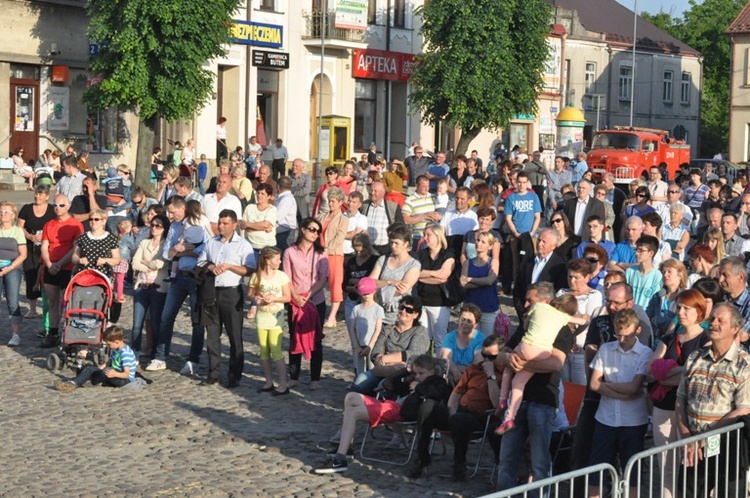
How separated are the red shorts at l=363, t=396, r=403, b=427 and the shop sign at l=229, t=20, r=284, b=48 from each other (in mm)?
33159

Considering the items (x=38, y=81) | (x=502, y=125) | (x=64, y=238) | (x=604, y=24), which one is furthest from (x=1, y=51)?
(x=604, y=24)

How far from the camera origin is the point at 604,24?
72375mm

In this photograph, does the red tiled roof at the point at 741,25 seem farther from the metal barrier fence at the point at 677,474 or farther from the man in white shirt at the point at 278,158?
the metal barrier fence at the point at 677,474

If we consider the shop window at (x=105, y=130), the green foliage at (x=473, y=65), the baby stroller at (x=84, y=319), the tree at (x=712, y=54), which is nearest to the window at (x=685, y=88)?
the tree at (x=712, y=54)

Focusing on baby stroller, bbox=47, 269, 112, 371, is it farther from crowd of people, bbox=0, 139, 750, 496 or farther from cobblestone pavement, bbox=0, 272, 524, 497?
crowd of people, bbox=0, 139, 750, 496

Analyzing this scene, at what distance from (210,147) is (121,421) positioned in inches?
1246

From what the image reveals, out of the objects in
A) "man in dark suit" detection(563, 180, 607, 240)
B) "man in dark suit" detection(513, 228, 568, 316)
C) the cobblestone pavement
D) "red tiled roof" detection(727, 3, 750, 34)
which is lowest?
the cobblestone pavement

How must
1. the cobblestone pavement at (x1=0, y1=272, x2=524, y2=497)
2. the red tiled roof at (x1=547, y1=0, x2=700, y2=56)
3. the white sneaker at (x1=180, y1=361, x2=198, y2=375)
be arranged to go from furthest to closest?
the red tiled roof at (x1=547, y1=0, x2=700, y2=56), the white sneaker at (x1=180, y1=361, x2=198, y2=375), the cobblestone pavement at (x1=0, y1=272, x2=524, y2=497)

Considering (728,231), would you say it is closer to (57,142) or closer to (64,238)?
(64,238)

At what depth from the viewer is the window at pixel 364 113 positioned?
50156 mm

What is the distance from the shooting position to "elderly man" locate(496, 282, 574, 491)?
375 inches

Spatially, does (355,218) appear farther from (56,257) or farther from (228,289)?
(56,257)

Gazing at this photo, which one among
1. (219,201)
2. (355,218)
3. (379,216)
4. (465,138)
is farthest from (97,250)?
(465,138)

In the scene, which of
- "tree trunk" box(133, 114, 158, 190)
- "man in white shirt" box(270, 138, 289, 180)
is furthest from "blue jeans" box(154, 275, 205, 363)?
"man in white shirt" box(270, 138, 289, 180)
